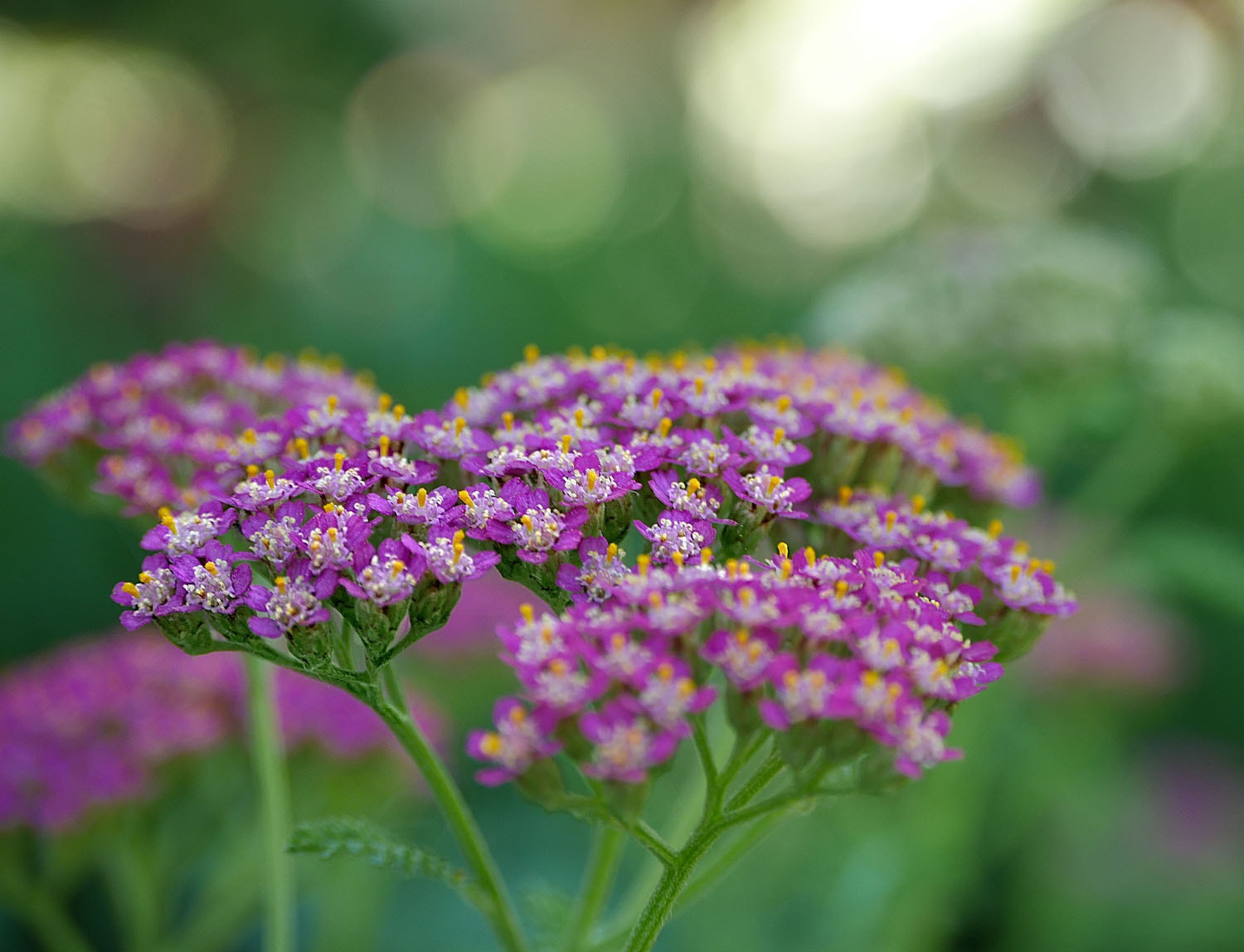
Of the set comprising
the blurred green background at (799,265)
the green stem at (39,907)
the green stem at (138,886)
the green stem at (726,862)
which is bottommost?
the green stem at (39,907)

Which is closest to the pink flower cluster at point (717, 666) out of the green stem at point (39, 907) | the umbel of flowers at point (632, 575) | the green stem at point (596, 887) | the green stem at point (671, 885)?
the umbel of flowers at point (632, 575)

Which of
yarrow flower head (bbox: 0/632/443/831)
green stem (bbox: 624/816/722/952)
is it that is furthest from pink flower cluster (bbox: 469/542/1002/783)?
yarrow flower head (bbox: 0/632/443/831)

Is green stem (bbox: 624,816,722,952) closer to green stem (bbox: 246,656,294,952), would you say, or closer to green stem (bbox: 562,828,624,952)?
green stem (bbox: 562,828,624,952)

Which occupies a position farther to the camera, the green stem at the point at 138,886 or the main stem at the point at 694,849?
the green stem at the point at 138,886

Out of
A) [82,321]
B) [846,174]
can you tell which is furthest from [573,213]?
[82,321]

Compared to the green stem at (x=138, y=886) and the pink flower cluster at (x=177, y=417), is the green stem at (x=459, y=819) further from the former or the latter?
the green stem at (x=138, y=886)

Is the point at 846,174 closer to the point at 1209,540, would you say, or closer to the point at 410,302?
the point at 410,302
